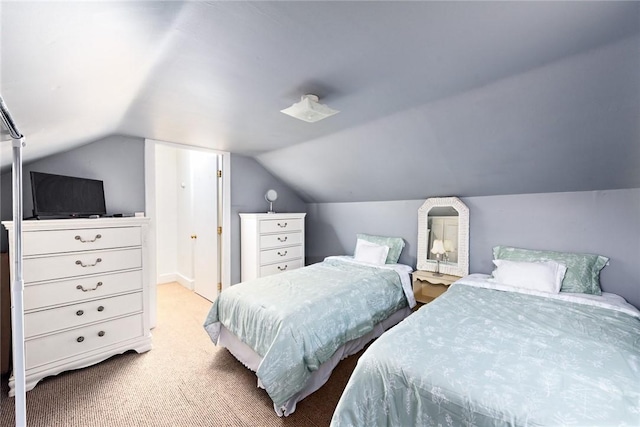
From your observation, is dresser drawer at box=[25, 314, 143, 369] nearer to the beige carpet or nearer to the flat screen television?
the beige carpet

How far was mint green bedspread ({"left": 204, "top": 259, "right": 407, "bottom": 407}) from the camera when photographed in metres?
1.65

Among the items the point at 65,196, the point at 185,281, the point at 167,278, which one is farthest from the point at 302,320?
the point at 167,278

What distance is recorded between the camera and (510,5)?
1.00m

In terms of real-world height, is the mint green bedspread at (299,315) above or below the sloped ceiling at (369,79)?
below

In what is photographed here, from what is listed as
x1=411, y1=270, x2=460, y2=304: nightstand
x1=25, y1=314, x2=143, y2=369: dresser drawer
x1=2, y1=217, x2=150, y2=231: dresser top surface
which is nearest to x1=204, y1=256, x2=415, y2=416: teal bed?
x1=411, y1=270, x2=460, y2=304: nightstand

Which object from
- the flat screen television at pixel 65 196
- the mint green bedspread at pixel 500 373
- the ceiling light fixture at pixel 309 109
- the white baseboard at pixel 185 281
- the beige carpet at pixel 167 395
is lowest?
the beige carpet at pixel 167 395

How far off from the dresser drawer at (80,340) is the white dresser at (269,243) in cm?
134

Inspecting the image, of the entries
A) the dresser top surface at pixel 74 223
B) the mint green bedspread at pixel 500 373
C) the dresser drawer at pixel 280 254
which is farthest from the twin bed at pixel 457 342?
the dresser top surface at pixel 74 223

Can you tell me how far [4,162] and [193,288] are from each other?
2724mm

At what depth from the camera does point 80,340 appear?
2.03 m

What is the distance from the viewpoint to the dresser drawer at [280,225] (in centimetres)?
339

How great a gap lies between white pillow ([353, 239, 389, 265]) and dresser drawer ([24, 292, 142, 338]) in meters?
2.31

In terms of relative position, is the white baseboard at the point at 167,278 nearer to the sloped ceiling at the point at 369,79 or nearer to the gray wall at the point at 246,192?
the gray wall at the point at 246,192

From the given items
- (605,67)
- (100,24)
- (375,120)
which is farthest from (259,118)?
(605,67)
